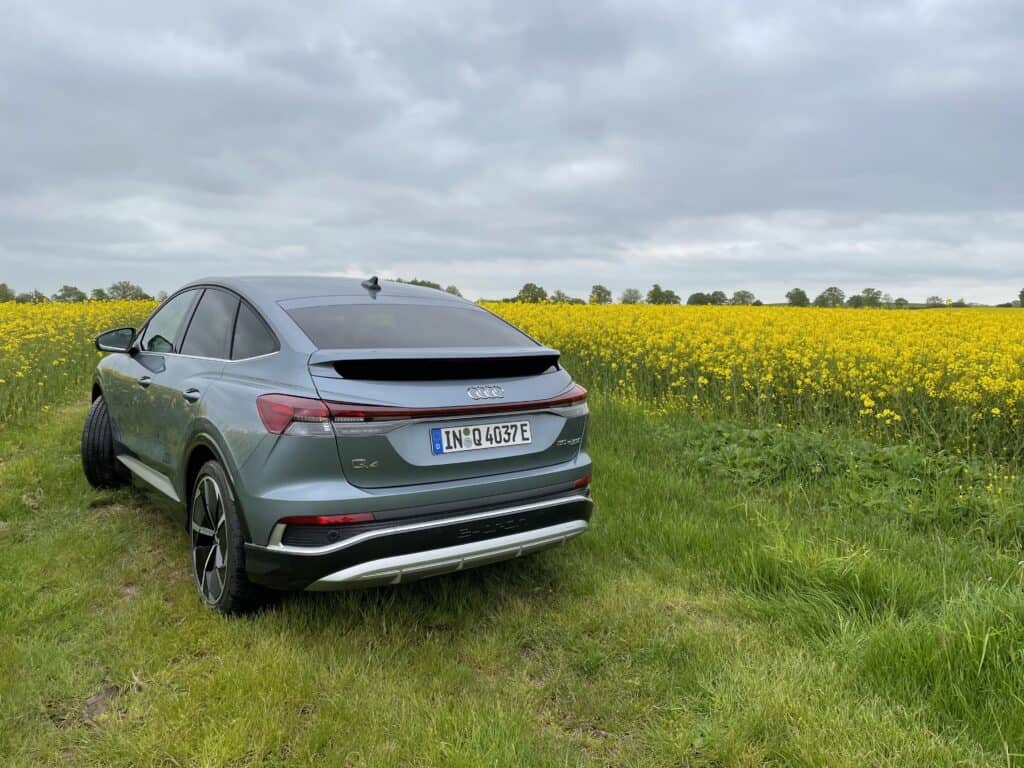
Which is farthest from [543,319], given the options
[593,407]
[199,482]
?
[199,482]

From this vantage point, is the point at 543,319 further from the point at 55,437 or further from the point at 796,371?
the point at 55,437

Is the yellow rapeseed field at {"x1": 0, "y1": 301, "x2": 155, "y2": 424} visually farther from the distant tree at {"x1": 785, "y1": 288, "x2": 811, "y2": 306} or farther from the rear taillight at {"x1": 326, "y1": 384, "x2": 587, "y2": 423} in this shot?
the distant tree at {"x1": 785, "y1": 288, "x2": 811, "y2": 306}

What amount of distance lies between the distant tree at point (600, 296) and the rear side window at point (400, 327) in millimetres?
14968

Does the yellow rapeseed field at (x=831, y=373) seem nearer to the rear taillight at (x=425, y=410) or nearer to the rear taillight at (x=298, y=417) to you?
the rear taillight at (x=425, y=410)

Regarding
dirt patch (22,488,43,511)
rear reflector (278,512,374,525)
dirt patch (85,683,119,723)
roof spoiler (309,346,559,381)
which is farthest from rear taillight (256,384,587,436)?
dirt patch (22,488,43,511)

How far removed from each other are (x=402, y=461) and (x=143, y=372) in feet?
7.19

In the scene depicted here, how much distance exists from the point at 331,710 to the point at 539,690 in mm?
720

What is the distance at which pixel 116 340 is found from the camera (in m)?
4.23

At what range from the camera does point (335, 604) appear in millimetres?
2908

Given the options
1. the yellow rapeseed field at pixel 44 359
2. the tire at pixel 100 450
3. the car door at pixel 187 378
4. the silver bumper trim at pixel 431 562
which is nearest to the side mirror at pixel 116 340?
the tire at pixel 100 450

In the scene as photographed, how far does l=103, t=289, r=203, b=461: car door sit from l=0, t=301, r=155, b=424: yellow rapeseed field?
3768 mm

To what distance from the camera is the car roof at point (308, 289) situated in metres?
3.02

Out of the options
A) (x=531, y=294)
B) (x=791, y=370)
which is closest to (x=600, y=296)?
(x=531, y=294)

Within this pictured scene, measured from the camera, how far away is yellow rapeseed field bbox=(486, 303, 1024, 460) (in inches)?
213
